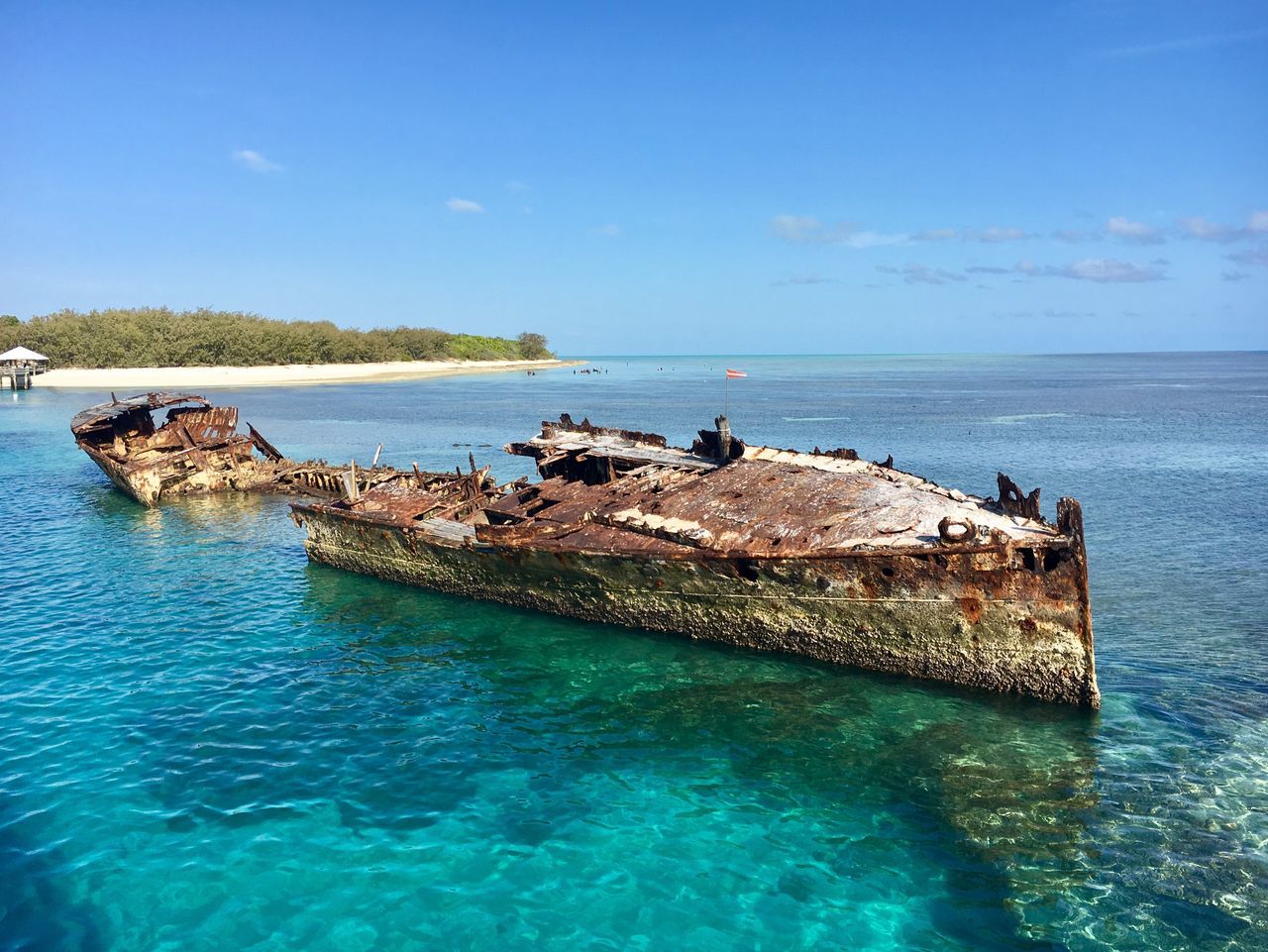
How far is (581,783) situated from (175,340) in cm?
11358

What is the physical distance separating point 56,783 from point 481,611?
8.10 meters

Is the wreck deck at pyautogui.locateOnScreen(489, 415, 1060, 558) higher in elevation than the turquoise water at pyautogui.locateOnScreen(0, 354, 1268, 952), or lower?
higher

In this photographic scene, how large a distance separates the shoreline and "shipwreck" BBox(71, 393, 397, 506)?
173ft

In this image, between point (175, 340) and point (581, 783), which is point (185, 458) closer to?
point (581, 783)

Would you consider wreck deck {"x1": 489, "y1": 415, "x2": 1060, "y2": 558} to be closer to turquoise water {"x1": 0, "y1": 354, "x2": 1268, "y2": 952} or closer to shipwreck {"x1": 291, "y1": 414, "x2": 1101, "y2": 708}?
shipwreck {"x1": 291, "y1": 414, "x2": 1101, "y2": 708}

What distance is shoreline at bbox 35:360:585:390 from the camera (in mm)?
90812

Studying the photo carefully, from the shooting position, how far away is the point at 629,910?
27.0ft

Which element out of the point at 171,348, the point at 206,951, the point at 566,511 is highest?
the point at 171,348

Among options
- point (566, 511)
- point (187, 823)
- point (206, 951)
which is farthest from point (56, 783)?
point (566, 511)

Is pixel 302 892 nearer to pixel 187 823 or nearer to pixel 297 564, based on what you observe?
pixel 187 823

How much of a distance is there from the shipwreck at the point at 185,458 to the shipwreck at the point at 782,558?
489 inches

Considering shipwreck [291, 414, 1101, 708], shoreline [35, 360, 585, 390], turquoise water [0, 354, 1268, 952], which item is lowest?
turquoise water [0, 354, 1268, 952]

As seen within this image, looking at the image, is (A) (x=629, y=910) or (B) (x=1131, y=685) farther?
(B) (x=1131, y=685)

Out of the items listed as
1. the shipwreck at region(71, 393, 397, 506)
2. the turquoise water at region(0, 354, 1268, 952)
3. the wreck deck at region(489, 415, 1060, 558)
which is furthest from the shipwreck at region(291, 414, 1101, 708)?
the shipwreck at region(71, 393, 397, 506)
